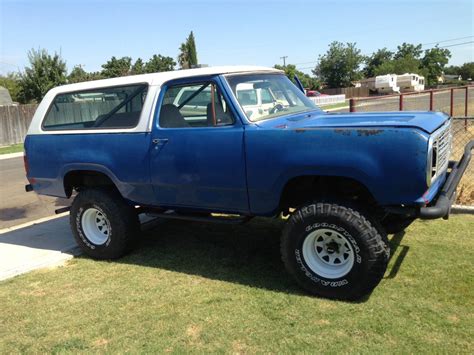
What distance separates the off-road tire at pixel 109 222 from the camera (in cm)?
520

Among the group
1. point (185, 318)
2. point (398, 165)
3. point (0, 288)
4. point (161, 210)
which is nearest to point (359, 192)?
point (398, 165)

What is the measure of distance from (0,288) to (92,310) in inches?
52.4

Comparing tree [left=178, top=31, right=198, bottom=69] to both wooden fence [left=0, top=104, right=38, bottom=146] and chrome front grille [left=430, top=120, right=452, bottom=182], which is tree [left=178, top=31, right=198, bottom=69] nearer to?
wooden fence [left=0, top=104, right=38, bottom=146]

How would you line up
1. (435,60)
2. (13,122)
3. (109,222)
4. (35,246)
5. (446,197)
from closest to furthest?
(446,197) < (109,222) < (35,246) < (13,122) < (435,60)

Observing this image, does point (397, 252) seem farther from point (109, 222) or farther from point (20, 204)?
point (20, 204)

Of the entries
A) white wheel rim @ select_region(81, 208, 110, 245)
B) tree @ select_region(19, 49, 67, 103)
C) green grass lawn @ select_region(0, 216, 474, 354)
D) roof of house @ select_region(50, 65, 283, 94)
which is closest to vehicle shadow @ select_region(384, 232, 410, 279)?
green grass lawn @ select_region(0, 216, 474, 354)

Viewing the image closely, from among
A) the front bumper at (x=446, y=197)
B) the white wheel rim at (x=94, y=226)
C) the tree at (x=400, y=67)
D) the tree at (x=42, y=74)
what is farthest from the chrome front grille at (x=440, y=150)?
the tree at (x=400, y=67)

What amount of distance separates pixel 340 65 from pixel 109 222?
8945 centimetres

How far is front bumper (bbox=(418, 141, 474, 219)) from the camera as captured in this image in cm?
348

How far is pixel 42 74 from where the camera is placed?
124 feet

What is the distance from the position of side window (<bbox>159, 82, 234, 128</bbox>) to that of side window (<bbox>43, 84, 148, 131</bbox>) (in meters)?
0.34

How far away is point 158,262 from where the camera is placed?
5156 mm

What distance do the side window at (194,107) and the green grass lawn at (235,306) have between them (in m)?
1.55

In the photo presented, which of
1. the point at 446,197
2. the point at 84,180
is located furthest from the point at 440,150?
the point at 84,180
